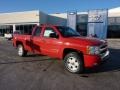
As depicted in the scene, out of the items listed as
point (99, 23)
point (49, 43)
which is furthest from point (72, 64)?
point (99, 23)

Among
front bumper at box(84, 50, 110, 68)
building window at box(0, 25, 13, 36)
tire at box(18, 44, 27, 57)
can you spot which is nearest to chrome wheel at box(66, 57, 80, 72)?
front bumper at box(84, 50, 110, 68)

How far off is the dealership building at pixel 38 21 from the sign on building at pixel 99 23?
44.9 feet

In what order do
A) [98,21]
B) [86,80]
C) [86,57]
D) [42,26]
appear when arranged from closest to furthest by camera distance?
[86,80]
[86,57]
[42,26]
[98,21]

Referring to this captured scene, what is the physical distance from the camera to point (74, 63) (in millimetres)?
9539

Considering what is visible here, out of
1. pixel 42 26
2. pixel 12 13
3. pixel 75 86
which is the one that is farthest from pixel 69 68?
pixel 12 13

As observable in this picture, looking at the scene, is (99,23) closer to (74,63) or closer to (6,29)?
(74,63)

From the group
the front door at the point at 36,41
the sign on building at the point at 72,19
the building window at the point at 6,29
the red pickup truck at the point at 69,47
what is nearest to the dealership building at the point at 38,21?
the building window at the point at 6,29

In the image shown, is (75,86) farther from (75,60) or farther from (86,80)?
(75,60)

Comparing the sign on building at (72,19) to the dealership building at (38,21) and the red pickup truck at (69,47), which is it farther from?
the red pickup truck at (69,47)

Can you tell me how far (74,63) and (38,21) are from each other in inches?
1518

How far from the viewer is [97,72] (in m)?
9.67

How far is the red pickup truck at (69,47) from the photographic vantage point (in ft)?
29.9

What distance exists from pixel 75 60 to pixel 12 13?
4336 cm

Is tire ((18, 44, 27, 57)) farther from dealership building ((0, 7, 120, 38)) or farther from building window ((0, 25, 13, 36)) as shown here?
building window ((0, 25, 13, 36))
